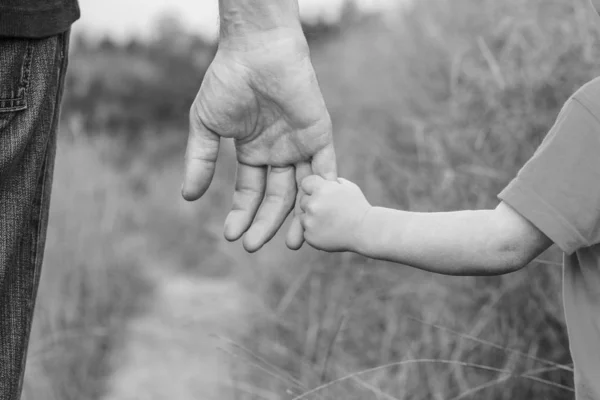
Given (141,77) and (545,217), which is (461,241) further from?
(141,77)

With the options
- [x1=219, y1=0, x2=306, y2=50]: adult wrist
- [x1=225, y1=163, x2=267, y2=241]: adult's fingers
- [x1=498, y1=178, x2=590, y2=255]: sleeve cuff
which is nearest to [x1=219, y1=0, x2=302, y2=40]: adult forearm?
[x1=219, y1=0, x2=306, y2=50]: adult wrist

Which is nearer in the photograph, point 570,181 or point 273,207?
point 570,181

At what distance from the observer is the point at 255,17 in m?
1.47

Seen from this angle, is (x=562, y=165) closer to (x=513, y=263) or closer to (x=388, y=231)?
(x=513, y=263)

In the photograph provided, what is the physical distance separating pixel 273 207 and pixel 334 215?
0.20m

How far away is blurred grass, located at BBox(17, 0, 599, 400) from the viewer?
7.42ft

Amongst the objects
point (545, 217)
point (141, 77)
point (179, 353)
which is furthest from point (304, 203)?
point (141, 77)

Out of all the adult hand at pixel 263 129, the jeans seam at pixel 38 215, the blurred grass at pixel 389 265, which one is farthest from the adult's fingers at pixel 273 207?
the jeans seam at pixel 38 215

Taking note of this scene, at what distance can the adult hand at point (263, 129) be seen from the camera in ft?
4.82

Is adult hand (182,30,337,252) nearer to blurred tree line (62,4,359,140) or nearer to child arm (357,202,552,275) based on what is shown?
child arm (357,202,552,275)

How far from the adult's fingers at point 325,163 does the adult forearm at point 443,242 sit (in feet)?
0.59

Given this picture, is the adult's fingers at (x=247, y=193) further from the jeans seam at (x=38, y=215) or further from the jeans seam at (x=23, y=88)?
the jeans seam at (x=23, y=88)

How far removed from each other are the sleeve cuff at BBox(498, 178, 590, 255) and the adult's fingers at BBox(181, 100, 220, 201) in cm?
57

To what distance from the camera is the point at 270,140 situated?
1.57m
